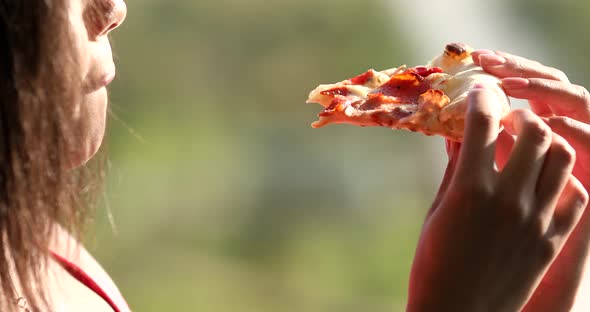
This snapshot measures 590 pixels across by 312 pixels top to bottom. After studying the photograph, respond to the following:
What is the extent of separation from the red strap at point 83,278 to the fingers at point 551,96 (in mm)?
468

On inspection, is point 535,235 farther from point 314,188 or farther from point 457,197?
point 314,188

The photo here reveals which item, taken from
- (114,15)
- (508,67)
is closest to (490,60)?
(508,67)

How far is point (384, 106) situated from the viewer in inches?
30.0

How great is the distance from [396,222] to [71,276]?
2369 millimetres

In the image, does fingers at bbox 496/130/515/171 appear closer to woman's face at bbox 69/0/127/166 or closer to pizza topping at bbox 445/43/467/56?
pizza topping at bbox 445/43/467/56

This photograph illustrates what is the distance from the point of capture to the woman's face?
2.17ft

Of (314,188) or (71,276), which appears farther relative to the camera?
(314,188)

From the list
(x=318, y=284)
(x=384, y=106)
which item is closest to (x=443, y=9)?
(x=318, y=284)

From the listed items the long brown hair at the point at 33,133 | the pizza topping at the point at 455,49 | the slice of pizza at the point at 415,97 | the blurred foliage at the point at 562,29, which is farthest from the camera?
the blurred foliage at the point at 562,29

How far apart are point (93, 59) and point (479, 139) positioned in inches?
13.4

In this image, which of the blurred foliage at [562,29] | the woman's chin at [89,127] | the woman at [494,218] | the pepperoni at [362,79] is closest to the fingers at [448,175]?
the woman at [494,218]

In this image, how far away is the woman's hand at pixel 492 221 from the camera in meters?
0.67

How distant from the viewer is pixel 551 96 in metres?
0.77

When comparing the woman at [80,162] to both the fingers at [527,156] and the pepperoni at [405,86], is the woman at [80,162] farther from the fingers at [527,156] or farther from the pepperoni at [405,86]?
the pepperoni at [405,86]
